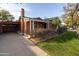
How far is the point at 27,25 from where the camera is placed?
7.71 meters

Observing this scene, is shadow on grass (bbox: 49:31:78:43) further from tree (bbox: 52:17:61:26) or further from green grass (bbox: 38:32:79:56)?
tree (bbox: 52:17:61:26)

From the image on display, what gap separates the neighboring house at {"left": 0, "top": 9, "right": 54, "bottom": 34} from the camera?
25.2 ft

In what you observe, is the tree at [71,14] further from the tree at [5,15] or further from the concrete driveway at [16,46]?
the tree at [5,15]

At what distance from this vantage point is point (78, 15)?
7688mm

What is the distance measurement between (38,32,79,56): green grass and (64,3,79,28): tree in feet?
0.53

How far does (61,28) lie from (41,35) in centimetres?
31

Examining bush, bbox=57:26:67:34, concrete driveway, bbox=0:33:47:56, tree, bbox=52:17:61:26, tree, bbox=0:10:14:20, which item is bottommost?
concrete driveway, bbox=0:33:47:56

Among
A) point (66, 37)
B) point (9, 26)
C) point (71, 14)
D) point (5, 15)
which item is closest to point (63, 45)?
point (66, 37)

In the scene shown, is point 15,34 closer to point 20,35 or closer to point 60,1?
point 20,35

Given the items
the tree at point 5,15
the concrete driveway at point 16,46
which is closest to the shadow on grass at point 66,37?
the concrete driveway at point 16,46

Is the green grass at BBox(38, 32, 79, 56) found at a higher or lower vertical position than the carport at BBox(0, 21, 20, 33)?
lower

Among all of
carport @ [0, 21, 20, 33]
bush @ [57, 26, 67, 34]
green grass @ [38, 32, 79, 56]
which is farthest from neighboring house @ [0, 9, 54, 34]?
green grass @ [38, 32, 79, 56]

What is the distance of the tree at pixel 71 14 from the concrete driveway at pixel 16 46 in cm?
58

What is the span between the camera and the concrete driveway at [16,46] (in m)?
7.62
